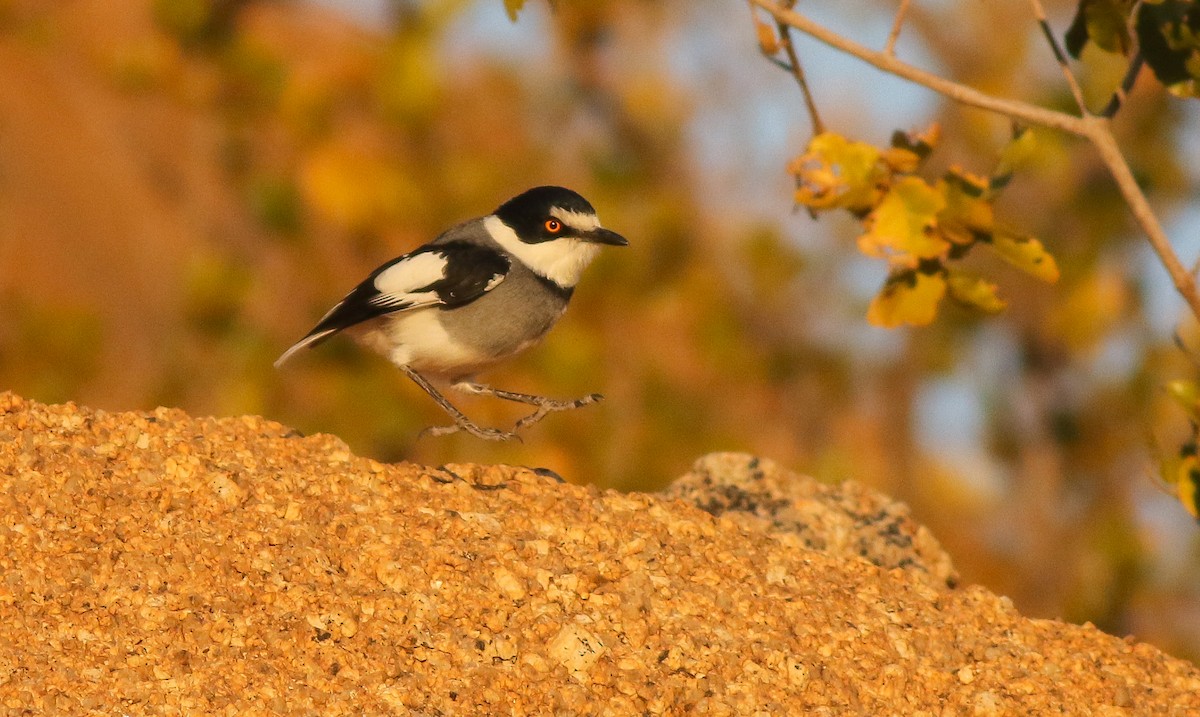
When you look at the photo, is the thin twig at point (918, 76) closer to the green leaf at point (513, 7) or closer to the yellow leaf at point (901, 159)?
the yellow leaf at point (901, 159)

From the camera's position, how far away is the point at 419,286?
570 cm

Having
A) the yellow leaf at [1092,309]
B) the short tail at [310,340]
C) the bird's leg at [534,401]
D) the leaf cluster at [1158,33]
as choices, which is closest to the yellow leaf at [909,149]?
the leaf cluster at [1158,33]

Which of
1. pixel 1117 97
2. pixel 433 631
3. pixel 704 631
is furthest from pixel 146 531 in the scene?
pixel 1117 97

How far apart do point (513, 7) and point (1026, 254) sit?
155 cm

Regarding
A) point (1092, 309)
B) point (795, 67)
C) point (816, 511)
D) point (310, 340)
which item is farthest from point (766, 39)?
point (1092, 309)

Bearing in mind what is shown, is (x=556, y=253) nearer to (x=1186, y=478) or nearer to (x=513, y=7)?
(x=513, y=7)

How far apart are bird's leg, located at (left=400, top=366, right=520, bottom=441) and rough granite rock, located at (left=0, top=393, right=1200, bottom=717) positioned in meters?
0.78

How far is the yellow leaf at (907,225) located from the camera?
422 centimetres

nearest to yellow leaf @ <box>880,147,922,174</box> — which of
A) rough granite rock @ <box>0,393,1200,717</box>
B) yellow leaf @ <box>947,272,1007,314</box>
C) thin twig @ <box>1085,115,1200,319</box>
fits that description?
yellow leaf @ <box>947,272,1007,314</box>

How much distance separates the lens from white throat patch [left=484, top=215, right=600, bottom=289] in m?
5.98

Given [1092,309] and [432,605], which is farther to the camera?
[1092,309]

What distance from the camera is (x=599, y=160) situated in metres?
9.52

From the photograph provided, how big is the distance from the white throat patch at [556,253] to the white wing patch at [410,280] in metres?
0.34

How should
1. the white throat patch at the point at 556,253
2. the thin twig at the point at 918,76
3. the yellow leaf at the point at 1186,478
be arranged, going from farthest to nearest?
1. the white throat patch at the point at 556,253
2. the yellow leaf at the point at 1186,478
3. the thin twig at the point at 918,76
